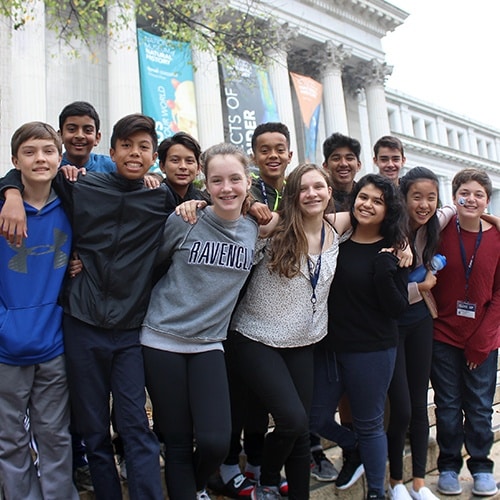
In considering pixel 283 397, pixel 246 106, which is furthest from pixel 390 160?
pixel 246 106

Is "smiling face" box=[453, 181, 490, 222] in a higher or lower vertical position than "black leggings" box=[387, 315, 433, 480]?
higher

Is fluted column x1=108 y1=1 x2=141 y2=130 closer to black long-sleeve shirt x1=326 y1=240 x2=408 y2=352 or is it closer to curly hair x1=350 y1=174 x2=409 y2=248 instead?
curly hair x1=350 y1=174 x2=409 y2=248

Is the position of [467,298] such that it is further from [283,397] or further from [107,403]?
[107,403]

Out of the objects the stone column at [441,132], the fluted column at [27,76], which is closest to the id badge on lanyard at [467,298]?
the fluted column at [27,76]

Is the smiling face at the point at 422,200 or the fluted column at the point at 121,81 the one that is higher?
the fluted column at the point at 121,81

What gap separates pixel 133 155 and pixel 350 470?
2.60m

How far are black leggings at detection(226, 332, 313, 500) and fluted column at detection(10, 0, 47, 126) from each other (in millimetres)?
15274

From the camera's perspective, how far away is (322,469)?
3.56 metres

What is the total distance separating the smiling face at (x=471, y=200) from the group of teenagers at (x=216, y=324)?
3 cm

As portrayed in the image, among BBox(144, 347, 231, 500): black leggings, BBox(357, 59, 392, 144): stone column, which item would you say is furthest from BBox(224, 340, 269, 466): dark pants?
BBox(357, 59, 392, 144): stone column

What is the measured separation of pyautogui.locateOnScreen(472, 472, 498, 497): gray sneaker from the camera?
11.8 feet

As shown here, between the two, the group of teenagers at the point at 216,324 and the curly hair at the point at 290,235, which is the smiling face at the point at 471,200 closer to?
the group of teenagers at the point at 216,324

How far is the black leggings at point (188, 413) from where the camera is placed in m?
2.55

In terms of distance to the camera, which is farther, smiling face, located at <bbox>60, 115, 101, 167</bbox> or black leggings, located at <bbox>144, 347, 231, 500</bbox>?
smiling face, located at <bbox>60, 115, 101, 167</bbox>
